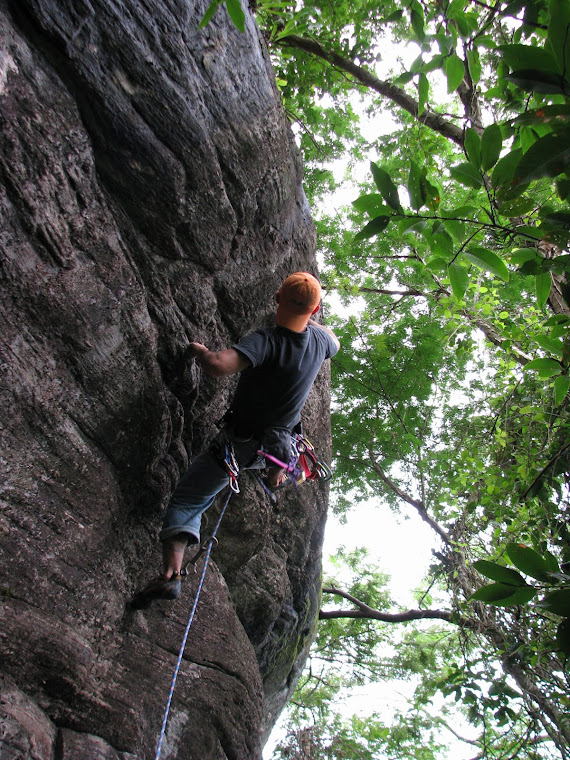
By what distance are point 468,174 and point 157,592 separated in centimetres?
266

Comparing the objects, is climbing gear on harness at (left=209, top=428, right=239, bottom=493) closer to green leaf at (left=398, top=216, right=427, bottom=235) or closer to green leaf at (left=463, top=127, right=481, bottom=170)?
green leaf at (left=398, top=216, right=427, bottom=235)

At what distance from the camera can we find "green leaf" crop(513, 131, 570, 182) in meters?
1.27

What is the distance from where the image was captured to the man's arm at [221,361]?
2.86 meters

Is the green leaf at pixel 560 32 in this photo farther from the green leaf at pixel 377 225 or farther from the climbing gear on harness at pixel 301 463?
the climbing gear on harness at pixel 301 463

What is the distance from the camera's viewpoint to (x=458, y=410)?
827 centimetres

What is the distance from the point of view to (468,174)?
5.08 feet

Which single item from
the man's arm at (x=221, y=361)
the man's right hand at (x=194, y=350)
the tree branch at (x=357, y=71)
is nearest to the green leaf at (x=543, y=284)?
the man's arm at (x=221, y=361)

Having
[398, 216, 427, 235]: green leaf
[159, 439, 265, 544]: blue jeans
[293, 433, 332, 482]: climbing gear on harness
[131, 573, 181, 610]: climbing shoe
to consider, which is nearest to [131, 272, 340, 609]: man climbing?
[159, 439, 265, 544]: blue jeans

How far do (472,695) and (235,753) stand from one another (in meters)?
3.53

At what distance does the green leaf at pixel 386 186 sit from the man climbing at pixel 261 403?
58.8 inches

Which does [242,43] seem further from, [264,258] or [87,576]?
[87,576]

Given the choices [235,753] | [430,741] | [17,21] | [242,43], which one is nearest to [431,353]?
[242,43]

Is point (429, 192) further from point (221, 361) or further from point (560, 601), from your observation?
point (221, 361)

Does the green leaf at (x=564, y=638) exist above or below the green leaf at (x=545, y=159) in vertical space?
below
